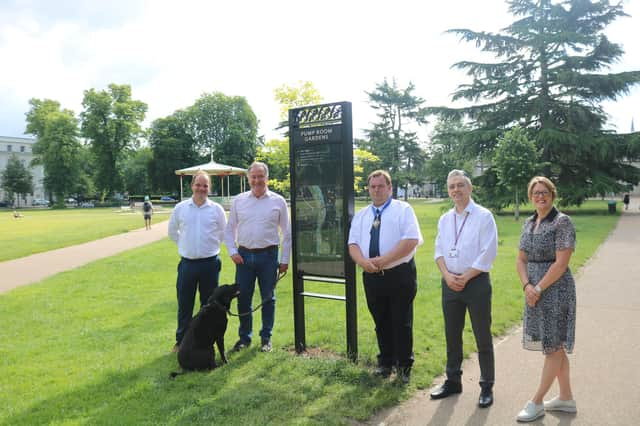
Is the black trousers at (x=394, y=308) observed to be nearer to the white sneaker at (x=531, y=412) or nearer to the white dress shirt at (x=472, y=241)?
the white dress shirt at (x=472, y=241)

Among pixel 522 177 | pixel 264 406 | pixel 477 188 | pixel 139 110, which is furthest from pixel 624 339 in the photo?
pixel 139 110

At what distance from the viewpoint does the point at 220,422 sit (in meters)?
3.58

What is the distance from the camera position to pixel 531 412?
3.54m

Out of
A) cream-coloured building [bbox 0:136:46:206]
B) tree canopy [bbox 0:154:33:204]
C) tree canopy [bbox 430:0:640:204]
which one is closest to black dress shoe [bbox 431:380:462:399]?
tree canopy [bbox 430:0:640:204]

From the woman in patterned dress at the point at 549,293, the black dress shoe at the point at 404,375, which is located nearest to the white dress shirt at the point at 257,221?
the black dress shoe at the point at 404,375

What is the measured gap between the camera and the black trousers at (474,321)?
12.8 ft

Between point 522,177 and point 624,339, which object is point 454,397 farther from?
point 522,177

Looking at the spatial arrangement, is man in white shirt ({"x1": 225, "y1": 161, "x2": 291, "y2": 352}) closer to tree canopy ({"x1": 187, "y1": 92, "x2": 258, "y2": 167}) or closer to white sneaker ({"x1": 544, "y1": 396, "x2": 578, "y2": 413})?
white sneaker ({"x1": 544, "y1": 396, "x2": 578, "y2": 413})

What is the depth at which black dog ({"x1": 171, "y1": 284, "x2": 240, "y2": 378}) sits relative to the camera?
182 inches

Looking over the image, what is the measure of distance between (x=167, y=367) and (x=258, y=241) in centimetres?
159

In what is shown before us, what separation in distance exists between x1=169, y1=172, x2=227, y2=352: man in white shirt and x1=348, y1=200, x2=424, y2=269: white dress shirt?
1798mm

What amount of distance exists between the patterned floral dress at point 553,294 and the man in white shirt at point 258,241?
2642 mm

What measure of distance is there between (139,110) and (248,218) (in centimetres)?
7113

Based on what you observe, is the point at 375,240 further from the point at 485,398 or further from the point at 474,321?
the point at 485,398
